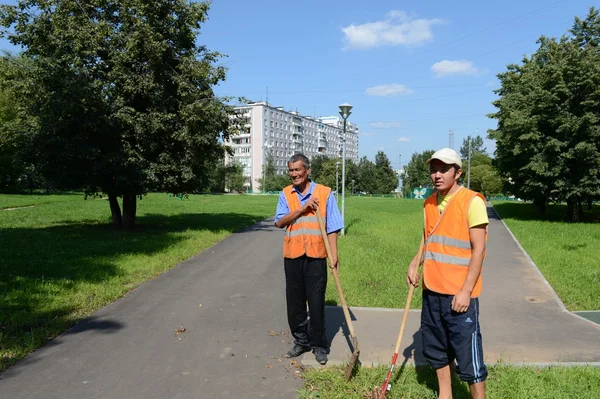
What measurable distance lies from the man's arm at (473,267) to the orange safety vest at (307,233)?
1500mm

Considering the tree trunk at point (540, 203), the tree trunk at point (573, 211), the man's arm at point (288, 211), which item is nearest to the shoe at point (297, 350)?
the man's arm at point (288, 211)

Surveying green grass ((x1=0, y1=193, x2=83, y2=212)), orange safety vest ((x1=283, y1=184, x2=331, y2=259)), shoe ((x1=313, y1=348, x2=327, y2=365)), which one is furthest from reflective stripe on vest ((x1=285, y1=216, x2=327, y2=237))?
green grass ((x1=0, y1=193, x2=83, y2=212))

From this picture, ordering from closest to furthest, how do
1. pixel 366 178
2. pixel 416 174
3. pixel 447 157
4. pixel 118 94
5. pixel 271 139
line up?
1. pixel 447 157
2. pixel 118 94
3. pixel 416 174
4. pixel 366 178
5. pixel 271 139

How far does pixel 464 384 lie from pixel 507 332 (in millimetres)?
1722

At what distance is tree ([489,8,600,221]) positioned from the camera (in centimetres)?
2050

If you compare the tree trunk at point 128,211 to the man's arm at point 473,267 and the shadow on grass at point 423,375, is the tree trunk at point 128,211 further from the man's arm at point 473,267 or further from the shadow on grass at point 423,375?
the man's arm at point 473,267

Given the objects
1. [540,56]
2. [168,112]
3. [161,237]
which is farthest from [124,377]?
[540,56]

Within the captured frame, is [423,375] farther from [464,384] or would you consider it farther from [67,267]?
[67,267]

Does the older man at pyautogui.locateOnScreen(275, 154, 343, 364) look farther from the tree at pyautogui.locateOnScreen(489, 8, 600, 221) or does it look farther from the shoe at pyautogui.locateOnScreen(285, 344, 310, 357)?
the tree at pyautogui.locateOnScreen(489, 8, 600, 221)

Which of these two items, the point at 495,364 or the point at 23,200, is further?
the point at 23,200

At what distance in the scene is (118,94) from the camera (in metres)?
13.8

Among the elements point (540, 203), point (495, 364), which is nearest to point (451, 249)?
point (495, 364)

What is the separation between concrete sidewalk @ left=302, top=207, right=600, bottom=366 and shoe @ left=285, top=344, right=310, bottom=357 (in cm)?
7

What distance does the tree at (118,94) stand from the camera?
12812 millimetres
